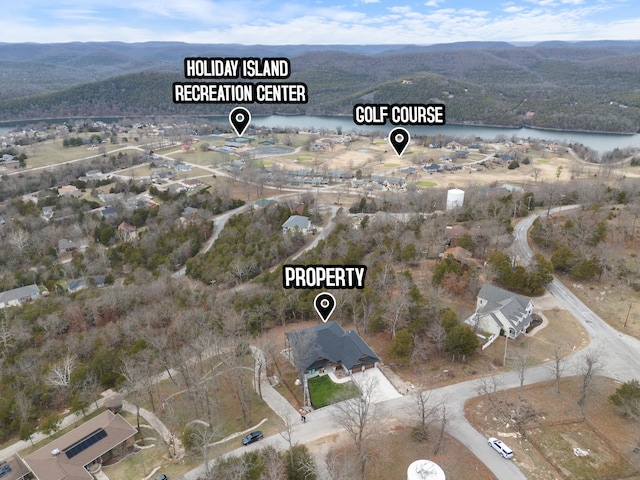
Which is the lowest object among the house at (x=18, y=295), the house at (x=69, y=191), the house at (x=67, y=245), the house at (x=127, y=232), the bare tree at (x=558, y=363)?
the house at (x=18, y=295)

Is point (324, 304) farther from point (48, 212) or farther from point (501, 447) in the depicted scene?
point (48, 212)

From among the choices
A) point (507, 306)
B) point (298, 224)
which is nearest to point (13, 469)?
point (507, 306)

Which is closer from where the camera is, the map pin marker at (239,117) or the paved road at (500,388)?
the paved road at (500,388)

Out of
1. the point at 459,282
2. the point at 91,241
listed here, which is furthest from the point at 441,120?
the point at 91,241

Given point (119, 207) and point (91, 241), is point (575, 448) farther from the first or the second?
point (119, 207)

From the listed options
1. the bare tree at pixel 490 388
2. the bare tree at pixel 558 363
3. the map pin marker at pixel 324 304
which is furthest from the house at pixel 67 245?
the bare tree at pixel 558 363

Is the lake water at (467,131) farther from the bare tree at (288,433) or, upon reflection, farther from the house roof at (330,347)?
the bare tree at (288,433)
